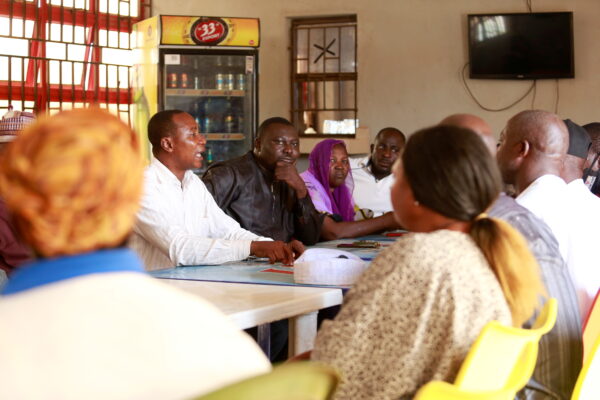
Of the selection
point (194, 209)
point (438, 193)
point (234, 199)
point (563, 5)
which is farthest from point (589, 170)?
point (563, 5)

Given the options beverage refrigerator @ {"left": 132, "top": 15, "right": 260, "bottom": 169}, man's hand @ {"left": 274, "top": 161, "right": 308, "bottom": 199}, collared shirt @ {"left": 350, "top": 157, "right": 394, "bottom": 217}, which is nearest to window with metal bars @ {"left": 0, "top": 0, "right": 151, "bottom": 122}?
beverage refrigerator @ {"left": 132, "top": 15, "right": 260, "bottom": 169}

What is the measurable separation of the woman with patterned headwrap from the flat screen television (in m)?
7.13

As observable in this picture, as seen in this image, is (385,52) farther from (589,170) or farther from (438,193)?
(438,193)

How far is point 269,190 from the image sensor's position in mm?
4340

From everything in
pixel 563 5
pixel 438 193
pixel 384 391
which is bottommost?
pixel 384 391

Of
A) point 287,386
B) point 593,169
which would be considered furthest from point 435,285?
point 593,169

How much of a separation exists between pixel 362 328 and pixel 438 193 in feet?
1.04

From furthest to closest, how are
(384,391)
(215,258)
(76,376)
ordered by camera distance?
(215,258)
(384,391)
(76,376)

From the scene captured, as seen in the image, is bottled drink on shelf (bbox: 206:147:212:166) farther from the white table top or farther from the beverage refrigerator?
the white table top

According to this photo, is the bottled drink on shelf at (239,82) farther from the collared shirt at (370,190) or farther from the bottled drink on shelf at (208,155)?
the collared shirt at (370,190)

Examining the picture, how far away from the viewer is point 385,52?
26.4ft

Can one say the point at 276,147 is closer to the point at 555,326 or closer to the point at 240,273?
the point at 240,273

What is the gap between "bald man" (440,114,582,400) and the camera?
2.06m

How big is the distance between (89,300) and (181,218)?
256 centimetres
